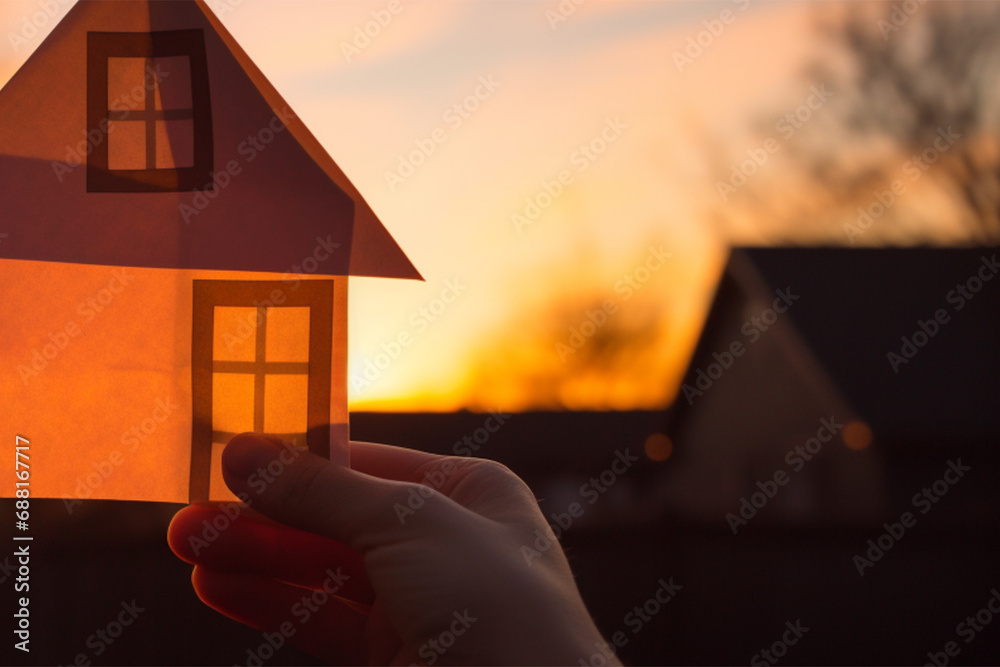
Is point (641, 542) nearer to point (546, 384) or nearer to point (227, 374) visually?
point (546, 384)

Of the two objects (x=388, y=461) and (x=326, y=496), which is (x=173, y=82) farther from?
(x=388, y=461)

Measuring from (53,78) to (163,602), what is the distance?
29.0 feet

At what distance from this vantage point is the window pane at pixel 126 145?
5.13 ft

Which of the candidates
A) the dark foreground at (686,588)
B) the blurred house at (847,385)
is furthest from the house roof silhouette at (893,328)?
the dark foreground at (686,588)

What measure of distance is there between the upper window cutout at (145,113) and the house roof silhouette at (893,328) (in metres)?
12.7

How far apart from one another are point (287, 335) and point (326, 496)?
37 centimetres

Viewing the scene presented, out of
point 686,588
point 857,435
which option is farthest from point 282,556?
point 857,435

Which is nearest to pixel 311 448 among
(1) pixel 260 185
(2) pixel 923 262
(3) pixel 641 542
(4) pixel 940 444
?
(1) pixel 260 185

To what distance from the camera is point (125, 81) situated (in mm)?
1570

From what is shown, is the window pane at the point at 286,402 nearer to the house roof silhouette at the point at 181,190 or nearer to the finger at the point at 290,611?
the house roof silhouette at the point at 181,190

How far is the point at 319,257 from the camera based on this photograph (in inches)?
58.6

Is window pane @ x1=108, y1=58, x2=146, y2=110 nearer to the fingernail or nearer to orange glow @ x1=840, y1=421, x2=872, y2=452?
the fingernail

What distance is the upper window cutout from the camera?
61.1 inches

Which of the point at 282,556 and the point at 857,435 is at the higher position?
the point at 282,556
